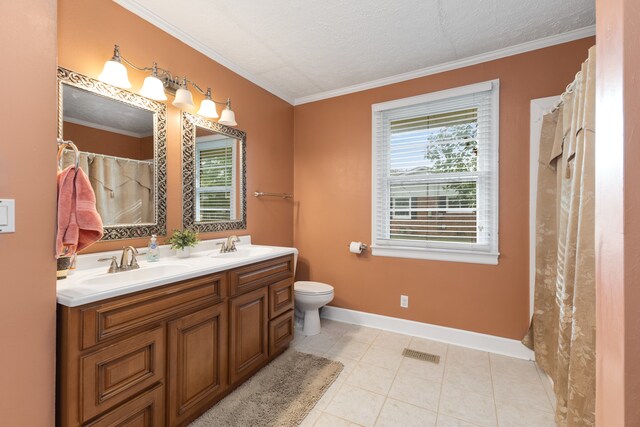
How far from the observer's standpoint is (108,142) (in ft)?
5.41

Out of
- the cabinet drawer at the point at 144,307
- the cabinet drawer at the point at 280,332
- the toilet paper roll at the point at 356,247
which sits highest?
the toilet paper roll at the point at 356,247

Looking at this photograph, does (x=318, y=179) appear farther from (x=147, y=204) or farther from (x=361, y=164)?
(x=147, y=204)

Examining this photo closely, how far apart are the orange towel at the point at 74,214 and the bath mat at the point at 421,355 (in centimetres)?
227

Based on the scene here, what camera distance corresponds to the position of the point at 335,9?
1.78 meters

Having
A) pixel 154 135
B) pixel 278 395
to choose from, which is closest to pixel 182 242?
pixel 154 135

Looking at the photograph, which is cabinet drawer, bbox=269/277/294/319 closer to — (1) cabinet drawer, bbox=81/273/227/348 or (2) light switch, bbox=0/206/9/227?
(1) cabinet drawer, bbox=81/273/227/348

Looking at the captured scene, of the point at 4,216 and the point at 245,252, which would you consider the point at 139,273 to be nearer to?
the point at 4,216

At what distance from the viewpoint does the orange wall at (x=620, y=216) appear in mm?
477

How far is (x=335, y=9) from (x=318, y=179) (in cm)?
162

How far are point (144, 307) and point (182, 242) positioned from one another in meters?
0.68

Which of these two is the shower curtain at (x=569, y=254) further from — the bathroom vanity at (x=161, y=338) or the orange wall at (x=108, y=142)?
the orange wall at (x=108, y=142)

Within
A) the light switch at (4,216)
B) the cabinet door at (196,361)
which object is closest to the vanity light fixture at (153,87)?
the light switch at (4,216)

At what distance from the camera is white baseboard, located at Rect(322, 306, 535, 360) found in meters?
2.25

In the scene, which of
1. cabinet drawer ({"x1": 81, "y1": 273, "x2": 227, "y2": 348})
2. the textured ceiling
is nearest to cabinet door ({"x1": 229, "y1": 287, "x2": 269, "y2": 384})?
cabinet drawer ({"x1": 81, "y1": 273, "x2": 227, "y2": 348})
